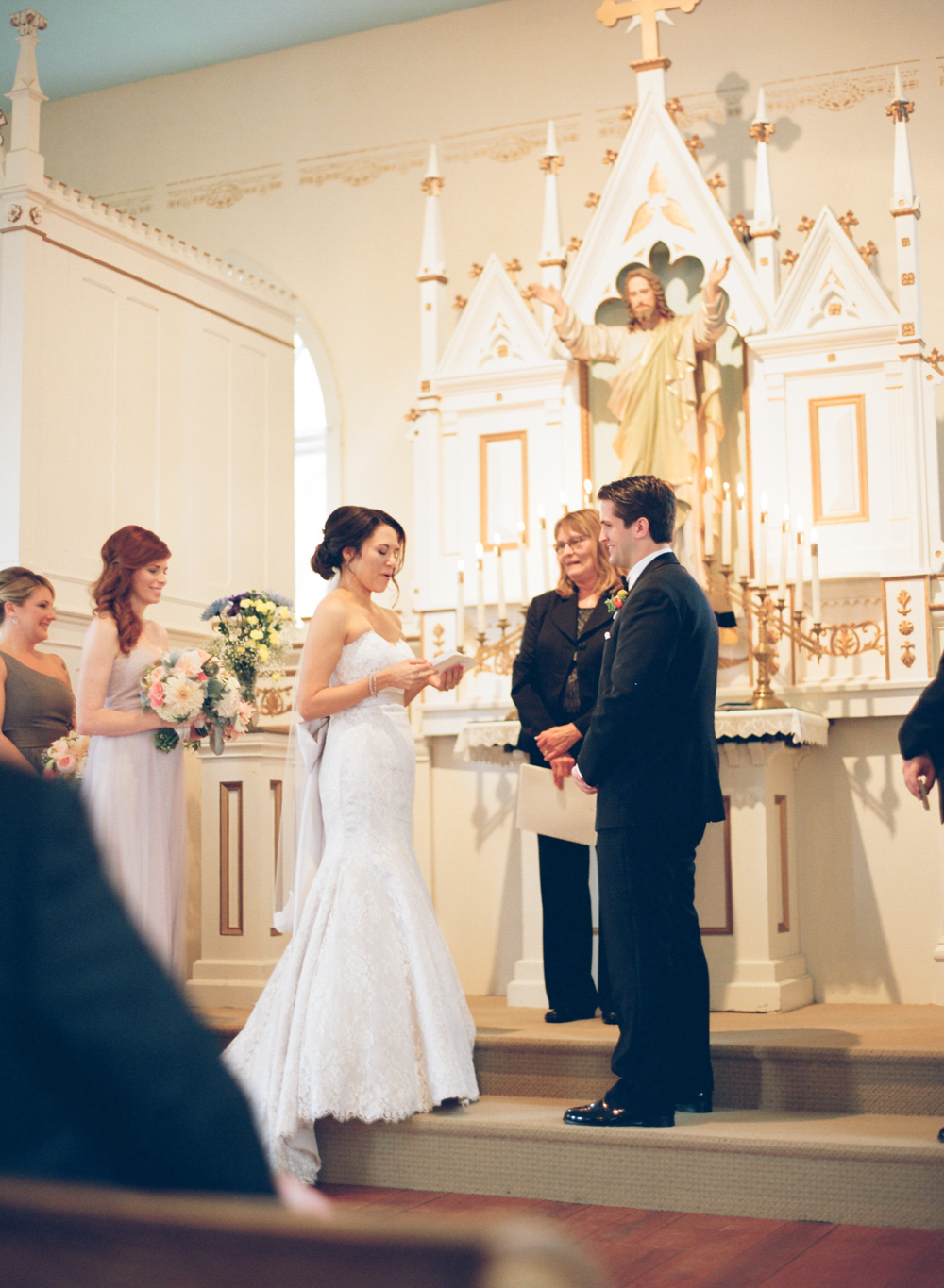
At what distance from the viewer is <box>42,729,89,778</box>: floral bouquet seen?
4410 millimetres

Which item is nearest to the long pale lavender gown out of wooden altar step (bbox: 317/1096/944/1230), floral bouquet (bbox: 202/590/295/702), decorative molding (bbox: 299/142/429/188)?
floral bouquet (bbox: 202/590/295/702)

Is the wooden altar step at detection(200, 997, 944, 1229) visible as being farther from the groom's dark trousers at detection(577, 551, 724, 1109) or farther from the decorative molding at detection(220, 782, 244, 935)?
the decorative molding at detection(220, 782, 244, 935)

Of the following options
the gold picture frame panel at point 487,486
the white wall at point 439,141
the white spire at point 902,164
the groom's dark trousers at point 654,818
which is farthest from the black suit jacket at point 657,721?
the white wall at point 439,141

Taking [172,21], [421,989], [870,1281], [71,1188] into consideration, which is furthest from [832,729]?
[172,21]

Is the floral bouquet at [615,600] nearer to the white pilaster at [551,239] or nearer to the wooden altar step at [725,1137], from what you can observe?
the wooden altar step at [725,1137]

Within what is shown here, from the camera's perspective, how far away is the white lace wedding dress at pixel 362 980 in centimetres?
353

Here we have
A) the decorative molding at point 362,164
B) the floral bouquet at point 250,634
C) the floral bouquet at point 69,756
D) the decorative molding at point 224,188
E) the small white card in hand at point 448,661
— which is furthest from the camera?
the decorative molding at point 224,188

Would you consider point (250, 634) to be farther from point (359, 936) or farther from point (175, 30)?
point (175, 30)

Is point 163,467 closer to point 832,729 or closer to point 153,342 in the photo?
point 153,342

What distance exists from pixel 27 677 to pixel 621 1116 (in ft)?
8.16

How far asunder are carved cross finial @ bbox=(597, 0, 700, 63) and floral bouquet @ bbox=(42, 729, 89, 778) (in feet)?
12.8

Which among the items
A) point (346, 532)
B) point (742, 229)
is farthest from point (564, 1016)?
point (742, 229)

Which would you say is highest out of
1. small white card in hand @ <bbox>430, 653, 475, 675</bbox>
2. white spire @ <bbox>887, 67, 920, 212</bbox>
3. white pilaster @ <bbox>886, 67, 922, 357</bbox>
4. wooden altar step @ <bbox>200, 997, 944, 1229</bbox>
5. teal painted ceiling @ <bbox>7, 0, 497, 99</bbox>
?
teal painted ceiling @ <bbox>7, 0, 497, 99</bbox>

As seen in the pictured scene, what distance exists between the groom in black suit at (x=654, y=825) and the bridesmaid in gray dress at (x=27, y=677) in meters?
2.08
